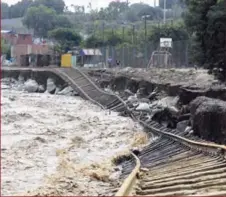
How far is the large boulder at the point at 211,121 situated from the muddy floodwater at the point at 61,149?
248 cm

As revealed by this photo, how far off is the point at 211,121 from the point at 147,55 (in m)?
41.0

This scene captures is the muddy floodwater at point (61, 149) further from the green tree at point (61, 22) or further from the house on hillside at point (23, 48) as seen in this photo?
the green tree at point (61, 22)

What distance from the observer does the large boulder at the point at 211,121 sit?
51.9 ft

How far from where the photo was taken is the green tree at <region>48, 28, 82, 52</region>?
76.9m

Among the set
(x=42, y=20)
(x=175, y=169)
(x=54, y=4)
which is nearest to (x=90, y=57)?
(x=42, y=20)

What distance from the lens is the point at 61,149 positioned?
17.6m

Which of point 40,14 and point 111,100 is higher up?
point 40,14

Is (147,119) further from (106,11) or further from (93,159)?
(106,11)

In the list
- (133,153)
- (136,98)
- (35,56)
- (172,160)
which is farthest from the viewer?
(35,56)

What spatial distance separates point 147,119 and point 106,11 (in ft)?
284

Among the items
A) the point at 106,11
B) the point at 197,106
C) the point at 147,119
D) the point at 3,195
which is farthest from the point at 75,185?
the point at 106,11

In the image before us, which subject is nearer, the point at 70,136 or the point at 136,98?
the point at 70,136

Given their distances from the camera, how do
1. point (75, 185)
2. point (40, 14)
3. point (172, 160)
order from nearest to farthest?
point (75, 185)
point (172, 160)
point (40, 14)

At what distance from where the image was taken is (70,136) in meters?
21.3
